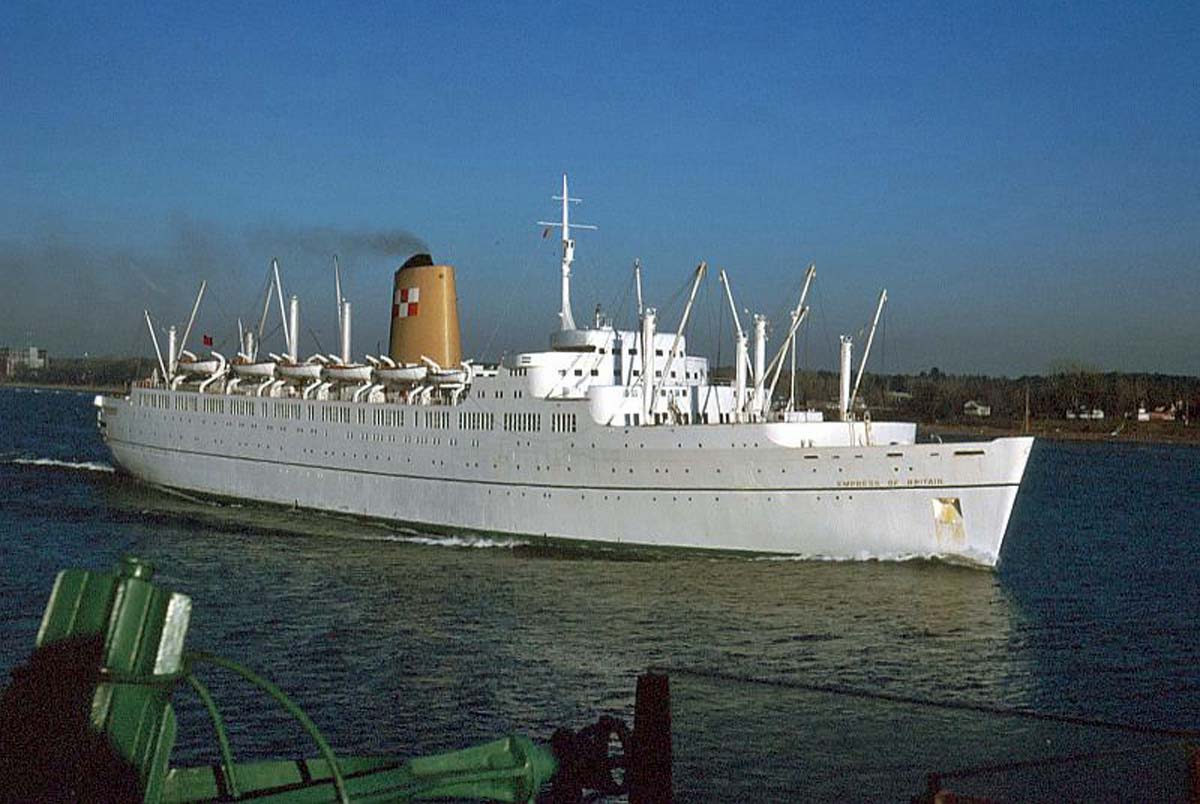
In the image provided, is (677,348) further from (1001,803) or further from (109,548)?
(1001,803)

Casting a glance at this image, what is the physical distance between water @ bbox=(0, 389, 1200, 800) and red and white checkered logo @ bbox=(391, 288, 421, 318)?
25.0 ft

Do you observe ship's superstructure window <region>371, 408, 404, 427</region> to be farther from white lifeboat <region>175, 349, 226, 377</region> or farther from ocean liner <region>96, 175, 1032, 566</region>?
white lifeboat <region>175, 349, 226, 377</region>

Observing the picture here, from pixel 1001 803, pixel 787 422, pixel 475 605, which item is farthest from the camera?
pixel 787 422

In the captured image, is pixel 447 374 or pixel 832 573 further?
pixel 447 374

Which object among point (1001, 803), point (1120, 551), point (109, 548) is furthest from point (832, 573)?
point (1001, 803)

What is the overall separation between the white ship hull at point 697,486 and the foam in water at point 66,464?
81.1ft

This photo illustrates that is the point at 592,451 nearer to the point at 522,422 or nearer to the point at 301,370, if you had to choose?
the point at 522,422

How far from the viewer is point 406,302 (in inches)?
1544

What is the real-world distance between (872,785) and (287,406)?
1280 inches

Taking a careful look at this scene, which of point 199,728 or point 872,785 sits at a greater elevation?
point 872,785

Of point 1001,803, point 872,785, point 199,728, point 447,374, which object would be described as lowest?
point 199,728

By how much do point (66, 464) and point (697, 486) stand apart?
39086mm

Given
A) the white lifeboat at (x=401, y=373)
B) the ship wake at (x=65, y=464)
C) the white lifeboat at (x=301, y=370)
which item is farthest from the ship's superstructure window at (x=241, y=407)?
the ship wake at (x=65, y=464)

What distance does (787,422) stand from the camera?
2709cm
